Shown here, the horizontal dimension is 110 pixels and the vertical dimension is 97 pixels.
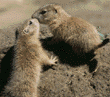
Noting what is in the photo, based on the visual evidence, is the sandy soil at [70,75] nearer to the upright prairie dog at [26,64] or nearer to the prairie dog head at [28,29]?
the upright prairie dog at [26,64]

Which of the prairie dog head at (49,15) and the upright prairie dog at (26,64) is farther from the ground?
the prairie dog head at (49,15)

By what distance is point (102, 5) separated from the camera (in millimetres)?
4316

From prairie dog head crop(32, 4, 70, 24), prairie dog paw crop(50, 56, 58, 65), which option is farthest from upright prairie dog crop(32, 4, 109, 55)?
prairie dog paw crop(50, 56, 58, 65)

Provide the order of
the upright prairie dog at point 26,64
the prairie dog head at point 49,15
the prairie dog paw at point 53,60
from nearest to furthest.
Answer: the upright prairie dog at point 26,64 → the prairie dog paw at point 53,60 → the prairie dog head at point 49,15

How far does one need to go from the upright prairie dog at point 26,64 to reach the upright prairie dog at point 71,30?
20.1 inches

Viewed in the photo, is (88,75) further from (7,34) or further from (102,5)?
(102,5)

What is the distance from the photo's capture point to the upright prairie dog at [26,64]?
1711 millimetres

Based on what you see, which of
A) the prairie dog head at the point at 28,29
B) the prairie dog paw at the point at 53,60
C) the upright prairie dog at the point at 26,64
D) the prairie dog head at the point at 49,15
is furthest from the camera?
the prairie dog head at the point at 49,15

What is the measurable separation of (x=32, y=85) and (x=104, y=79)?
131 centimetres

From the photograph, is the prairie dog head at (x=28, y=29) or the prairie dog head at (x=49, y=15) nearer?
the prairie dog head at (x=28, y=29)

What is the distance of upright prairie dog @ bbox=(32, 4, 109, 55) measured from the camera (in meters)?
2.21

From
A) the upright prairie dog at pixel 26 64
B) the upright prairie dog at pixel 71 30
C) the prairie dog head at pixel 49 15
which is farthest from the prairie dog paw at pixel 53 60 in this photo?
the prairie dog head at pixel 49 15

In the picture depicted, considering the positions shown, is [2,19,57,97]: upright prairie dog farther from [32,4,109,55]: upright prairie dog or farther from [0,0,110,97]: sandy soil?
[32,4,109,55]: upright prairie dog

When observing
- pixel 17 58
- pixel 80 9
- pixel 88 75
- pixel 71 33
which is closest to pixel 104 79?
pixel 88 75
